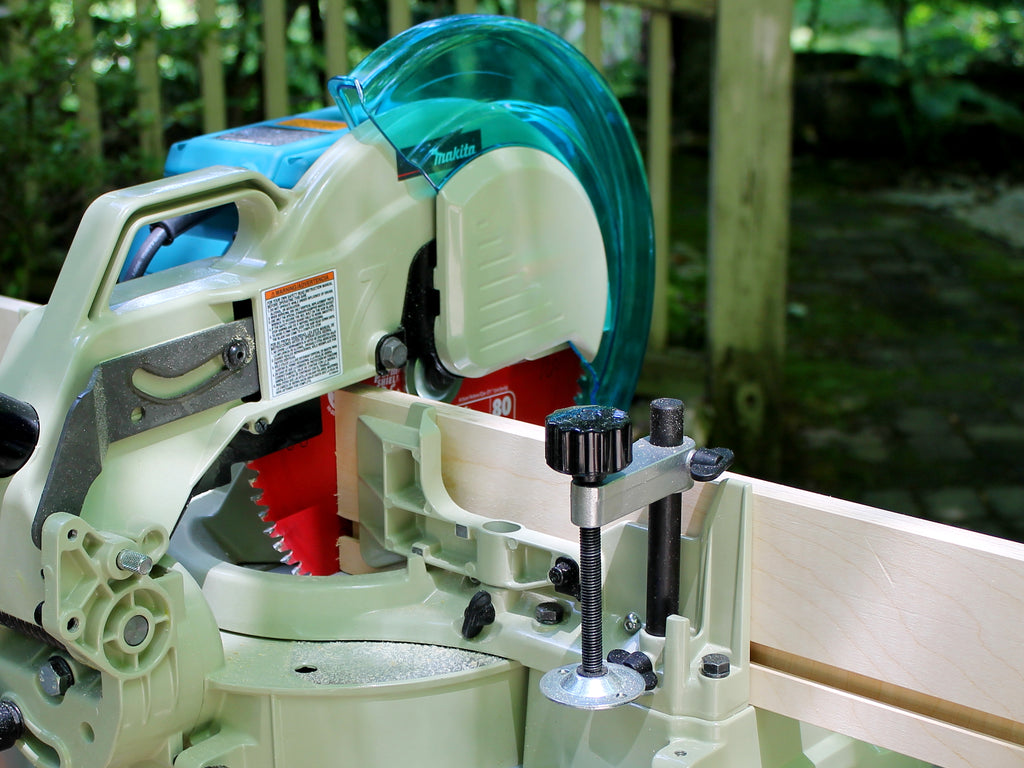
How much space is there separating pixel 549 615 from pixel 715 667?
0.19m

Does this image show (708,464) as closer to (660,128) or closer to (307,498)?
(307,498)

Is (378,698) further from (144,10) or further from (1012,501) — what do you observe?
(1012,501)

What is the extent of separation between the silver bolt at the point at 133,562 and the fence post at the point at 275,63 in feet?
6.52

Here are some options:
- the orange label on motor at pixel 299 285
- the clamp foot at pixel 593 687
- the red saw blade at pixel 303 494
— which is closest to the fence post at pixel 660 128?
the red saw blade at pixel 303 494

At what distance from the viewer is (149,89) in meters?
3.05

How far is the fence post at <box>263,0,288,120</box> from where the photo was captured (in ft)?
9.72

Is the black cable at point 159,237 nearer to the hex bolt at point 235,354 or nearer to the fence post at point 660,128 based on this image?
the hex bolt at point 235,354

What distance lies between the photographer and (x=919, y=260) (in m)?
5.42

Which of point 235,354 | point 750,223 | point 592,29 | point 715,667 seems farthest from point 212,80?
point 715,667

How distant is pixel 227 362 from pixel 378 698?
1.16 feet

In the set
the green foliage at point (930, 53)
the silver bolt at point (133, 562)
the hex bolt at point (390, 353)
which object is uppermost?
the hex bolt at point (390, 353)

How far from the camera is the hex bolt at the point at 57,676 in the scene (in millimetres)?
1192

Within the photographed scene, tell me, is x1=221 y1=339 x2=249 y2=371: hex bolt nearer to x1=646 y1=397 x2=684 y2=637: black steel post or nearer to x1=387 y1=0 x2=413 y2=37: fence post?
x1=646 y1=397 x2=684 y2=637: black steel post

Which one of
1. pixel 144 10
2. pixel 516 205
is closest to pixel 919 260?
pixel 144 10
